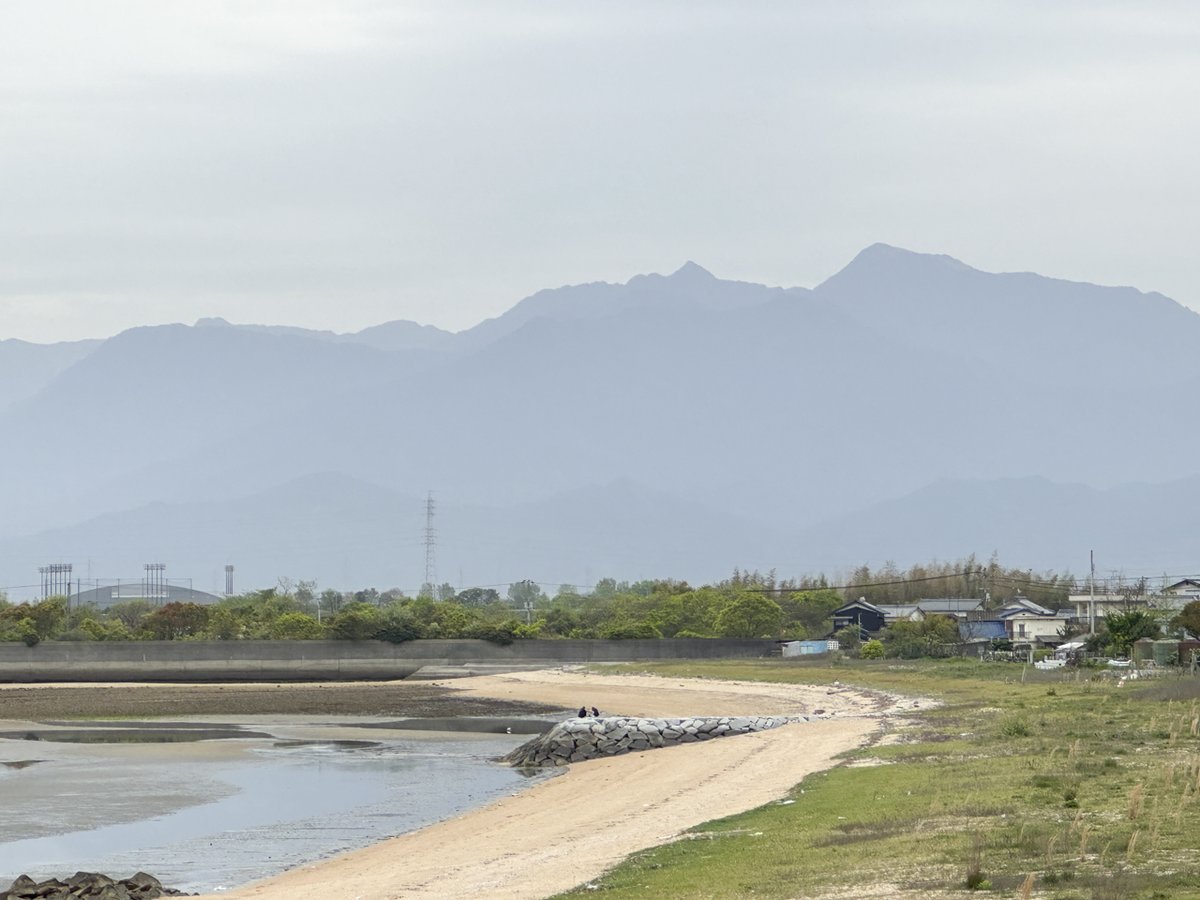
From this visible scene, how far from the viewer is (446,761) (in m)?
51.8

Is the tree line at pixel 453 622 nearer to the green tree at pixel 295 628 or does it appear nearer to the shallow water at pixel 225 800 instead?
the green tree at pixel 295 628

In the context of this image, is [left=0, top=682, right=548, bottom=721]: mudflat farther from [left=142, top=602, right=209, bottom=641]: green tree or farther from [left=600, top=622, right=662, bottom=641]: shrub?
[left=600, top=622, right=662, bottom=641]: shrub

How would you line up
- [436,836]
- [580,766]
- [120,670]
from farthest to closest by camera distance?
[120,670] → [580,766] → [436,836]

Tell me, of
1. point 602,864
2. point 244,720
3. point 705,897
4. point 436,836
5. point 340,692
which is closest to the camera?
point 705,897

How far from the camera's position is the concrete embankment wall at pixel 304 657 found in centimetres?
10375

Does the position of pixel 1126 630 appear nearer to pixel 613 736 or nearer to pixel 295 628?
pixel 613 736

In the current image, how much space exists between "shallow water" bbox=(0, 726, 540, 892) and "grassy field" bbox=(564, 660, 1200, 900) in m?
9.74

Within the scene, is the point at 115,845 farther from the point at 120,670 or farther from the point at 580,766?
the point at 120,670

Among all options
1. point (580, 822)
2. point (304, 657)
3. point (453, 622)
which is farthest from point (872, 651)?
point (580, 822)

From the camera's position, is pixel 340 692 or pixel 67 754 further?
pixel 340 692

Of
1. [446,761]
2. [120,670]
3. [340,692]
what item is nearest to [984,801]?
[446,761]

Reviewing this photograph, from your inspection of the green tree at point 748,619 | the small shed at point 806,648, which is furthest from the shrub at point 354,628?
Answer: the small shed at point 806,648

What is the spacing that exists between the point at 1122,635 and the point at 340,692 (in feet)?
139

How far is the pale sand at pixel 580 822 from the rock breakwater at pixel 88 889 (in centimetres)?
157
